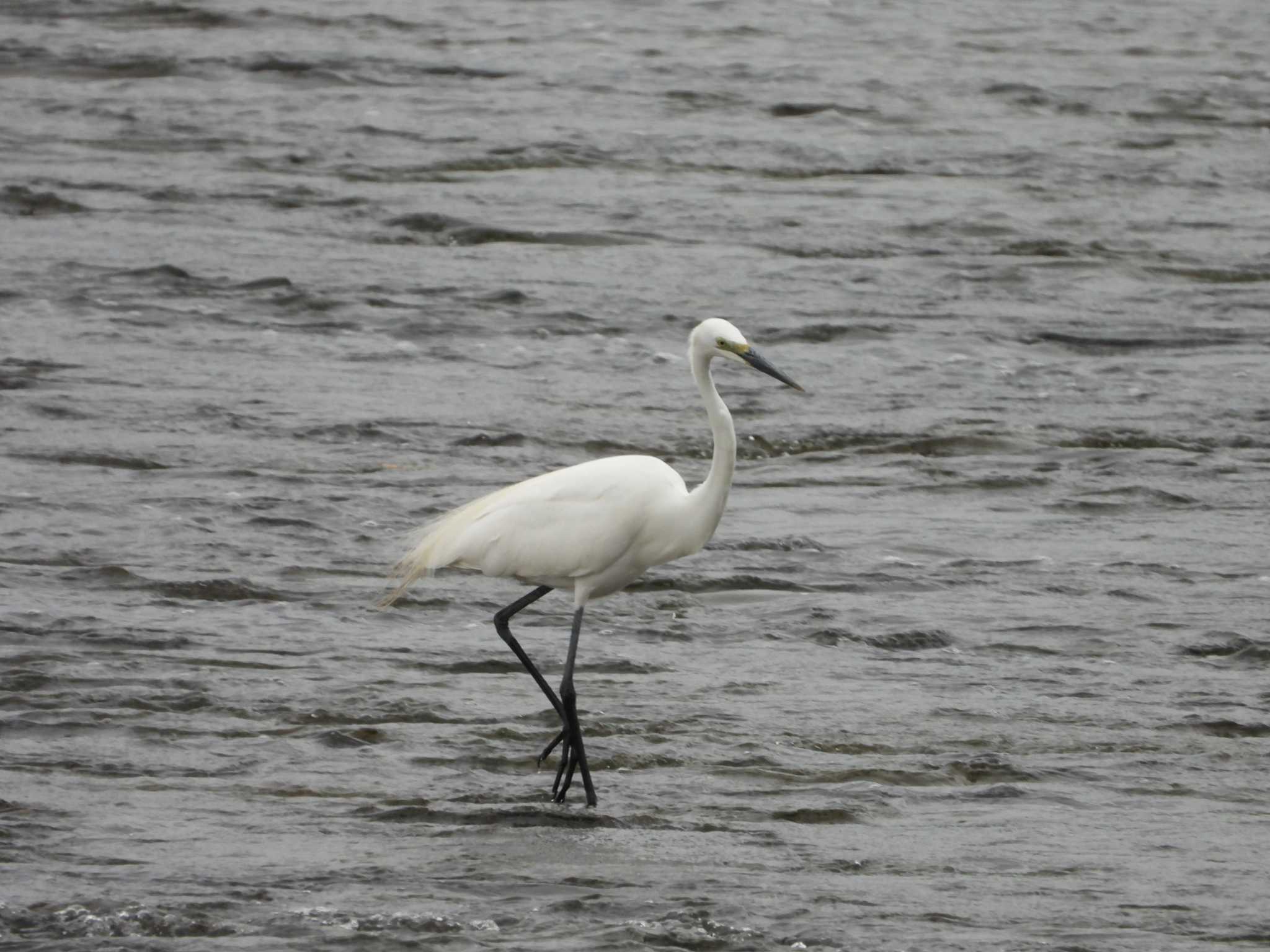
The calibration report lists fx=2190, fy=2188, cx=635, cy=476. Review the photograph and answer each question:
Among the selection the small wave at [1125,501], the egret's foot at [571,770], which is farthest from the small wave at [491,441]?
the egret's foot at [571,770]

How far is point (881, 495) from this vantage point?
9016 mm

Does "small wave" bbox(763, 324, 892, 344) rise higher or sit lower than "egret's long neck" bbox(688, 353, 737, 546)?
lower

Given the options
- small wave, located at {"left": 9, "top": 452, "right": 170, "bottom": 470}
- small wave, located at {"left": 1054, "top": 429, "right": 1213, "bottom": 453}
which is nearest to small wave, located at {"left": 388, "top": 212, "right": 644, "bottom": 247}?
small wave, located at {"left": 1054, "top": 429, "right": 1213, "bottom": 453}

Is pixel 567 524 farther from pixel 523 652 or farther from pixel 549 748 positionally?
pixel 549 748

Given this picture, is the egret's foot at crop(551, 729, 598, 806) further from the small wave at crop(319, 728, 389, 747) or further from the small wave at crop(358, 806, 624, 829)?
the small wave at crop(319, 728, 389, 747)

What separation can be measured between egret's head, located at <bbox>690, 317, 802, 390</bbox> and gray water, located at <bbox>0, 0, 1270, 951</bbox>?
1080 millimetres

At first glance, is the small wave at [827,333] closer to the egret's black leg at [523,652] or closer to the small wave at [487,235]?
the small wave at [487,235]

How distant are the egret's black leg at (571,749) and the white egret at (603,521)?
0.02m

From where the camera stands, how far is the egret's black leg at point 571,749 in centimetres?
586

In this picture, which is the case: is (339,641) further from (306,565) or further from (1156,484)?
(1156,484)

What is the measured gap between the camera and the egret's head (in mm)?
6293

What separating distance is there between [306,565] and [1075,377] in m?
4.28

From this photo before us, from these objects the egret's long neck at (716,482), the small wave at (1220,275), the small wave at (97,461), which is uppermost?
the egret's long neck at (716,482)

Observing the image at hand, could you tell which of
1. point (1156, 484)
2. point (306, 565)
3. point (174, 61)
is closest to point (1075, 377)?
point (1156, 484)
